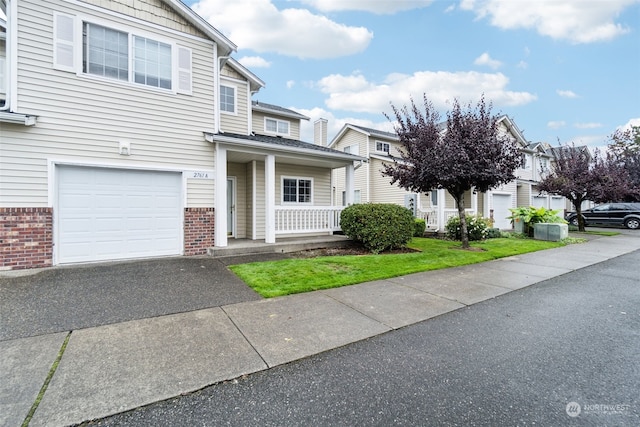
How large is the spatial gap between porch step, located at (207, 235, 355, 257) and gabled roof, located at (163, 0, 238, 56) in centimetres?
597

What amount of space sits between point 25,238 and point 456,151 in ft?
36.6

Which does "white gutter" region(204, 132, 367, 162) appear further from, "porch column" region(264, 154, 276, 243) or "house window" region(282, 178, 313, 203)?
"house window" region(282, 178, 313, 203)

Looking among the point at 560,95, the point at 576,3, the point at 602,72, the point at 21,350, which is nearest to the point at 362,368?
the point at 21,350

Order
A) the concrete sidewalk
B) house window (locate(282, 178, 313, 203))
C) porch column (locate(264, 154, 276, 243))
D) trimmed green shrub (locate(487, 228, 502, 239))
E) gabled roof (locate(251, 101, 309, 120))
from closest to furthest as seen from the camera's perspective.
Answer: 1. the concrete sidewalk
2. porch column (locate(264, 154, 276, 243))
3. house window (locate(282, 178, 313, 203))
4. gabled roof (locate(251, 101, 309, 120))
5. trimmed green shrub (locate(487, 228, 502, 239))

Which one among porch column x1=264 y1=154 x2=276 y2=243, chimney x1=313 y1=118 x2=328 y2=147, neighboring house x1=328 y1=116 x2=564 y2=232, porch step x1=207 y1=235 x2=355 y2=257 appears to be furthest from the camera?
chimney x1=313 y1=118 x2=328 y2=147

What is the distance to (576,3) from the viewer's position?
32.8 ft

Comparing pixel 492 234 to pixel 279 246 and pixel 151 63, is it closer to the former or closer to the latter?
pixel 279 246

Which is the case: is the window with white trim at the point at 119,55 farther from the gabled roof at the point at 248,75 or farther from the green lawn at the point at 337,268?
the green lawn at the point at 337,268

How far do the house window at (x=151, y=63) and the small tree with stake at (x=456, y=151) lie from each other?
7266 millimetres

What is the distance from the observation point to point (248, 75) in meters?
10.9

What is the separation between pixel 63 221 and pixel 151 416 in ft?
21.9

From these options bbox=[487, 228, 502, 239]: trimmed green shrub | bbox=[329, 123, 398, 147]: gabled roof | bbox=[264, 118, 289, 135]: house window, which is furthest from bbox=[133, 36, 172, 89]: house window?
bbox=[487, 228, 502, 239]: trimmed green shrub

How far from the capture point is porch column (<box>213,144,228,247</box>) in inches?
331

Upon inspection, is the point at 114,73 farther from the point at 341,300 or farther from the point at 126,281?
the point at 341,300
